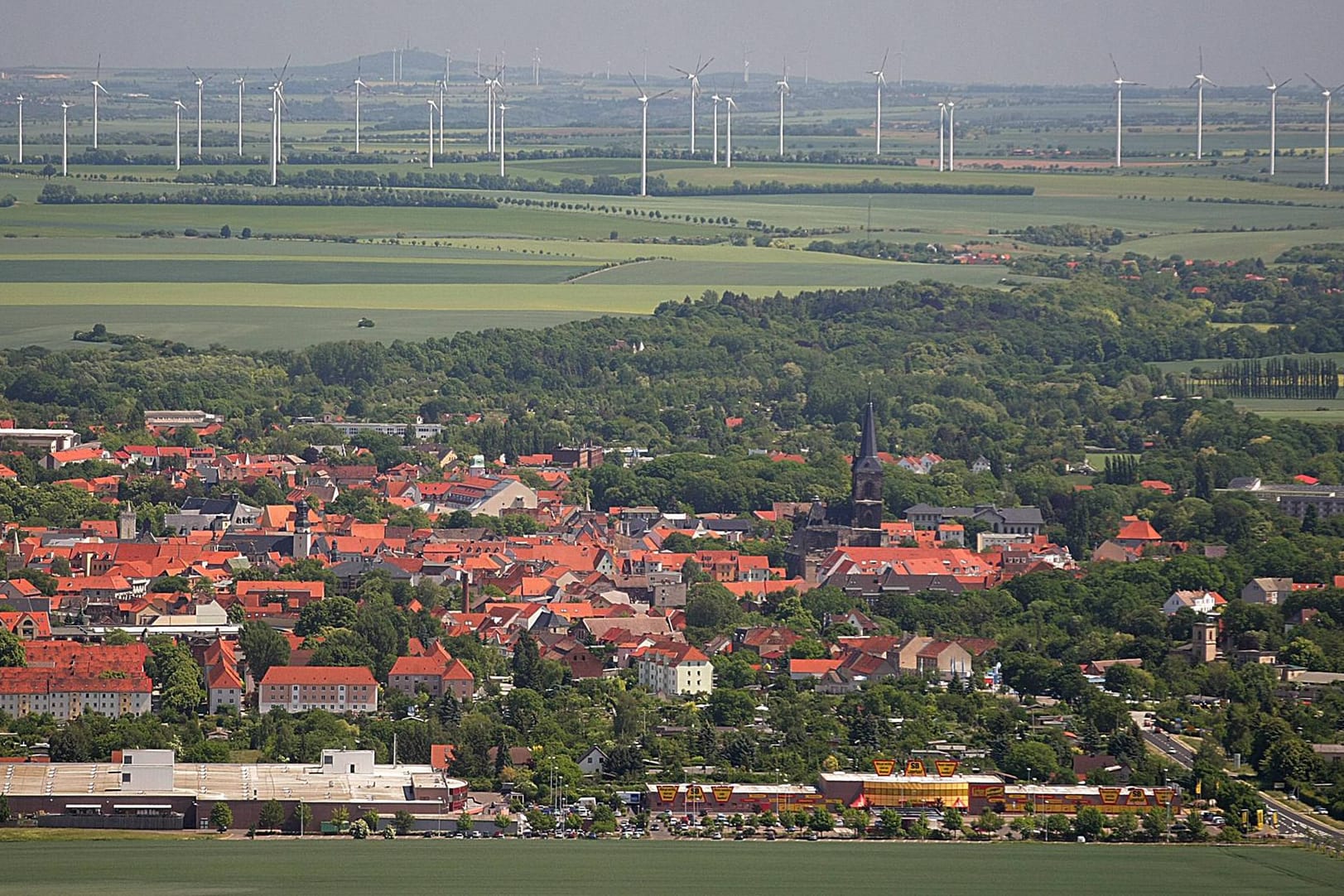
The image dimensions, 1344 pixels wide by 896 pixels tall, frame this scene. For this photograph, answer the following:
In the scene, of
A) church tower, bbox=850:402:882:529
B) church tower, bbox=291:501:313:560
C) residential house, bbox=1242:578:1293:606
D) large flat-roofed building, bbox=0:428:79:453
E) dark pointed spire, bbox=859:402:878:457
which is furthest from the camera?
large flat-roofed building, bbox=0:428:79:453

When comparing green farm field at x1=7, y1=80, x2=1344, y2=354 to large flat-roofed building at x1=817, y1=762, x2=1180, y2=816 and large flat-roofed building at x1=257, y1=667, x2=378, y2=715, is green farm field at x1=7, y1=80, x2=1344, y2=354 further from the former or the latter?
large flat-roofed building at x1=817, y1=762, x2=1180, y2=816

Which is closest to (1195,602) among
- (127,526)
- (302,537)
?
(302,537)

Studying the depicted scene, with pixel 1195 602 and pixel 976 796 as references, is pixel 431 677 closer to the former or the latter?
pixel 976 796

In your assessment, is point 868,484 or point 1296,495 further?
point 1296,495

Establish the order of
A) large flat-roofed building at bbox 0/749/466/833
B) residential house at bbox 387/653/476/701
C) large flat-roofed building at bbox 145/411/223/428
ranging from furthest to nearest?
large flat-roofed building at bbox 145/411/223/428 < residential house at bbox 387/653/476/701 < large flat-roofed building at bbox 0/749/466/833

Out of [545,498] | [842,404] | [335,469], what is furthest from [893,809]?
[842,404]

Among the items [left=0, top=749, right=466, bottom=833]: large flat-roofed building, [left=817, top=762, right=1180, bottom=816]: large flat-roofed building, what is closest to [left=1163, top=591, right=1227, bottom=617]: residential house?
[left=817, top=762, right=1180, bottom=816]: large flat-roofed building
